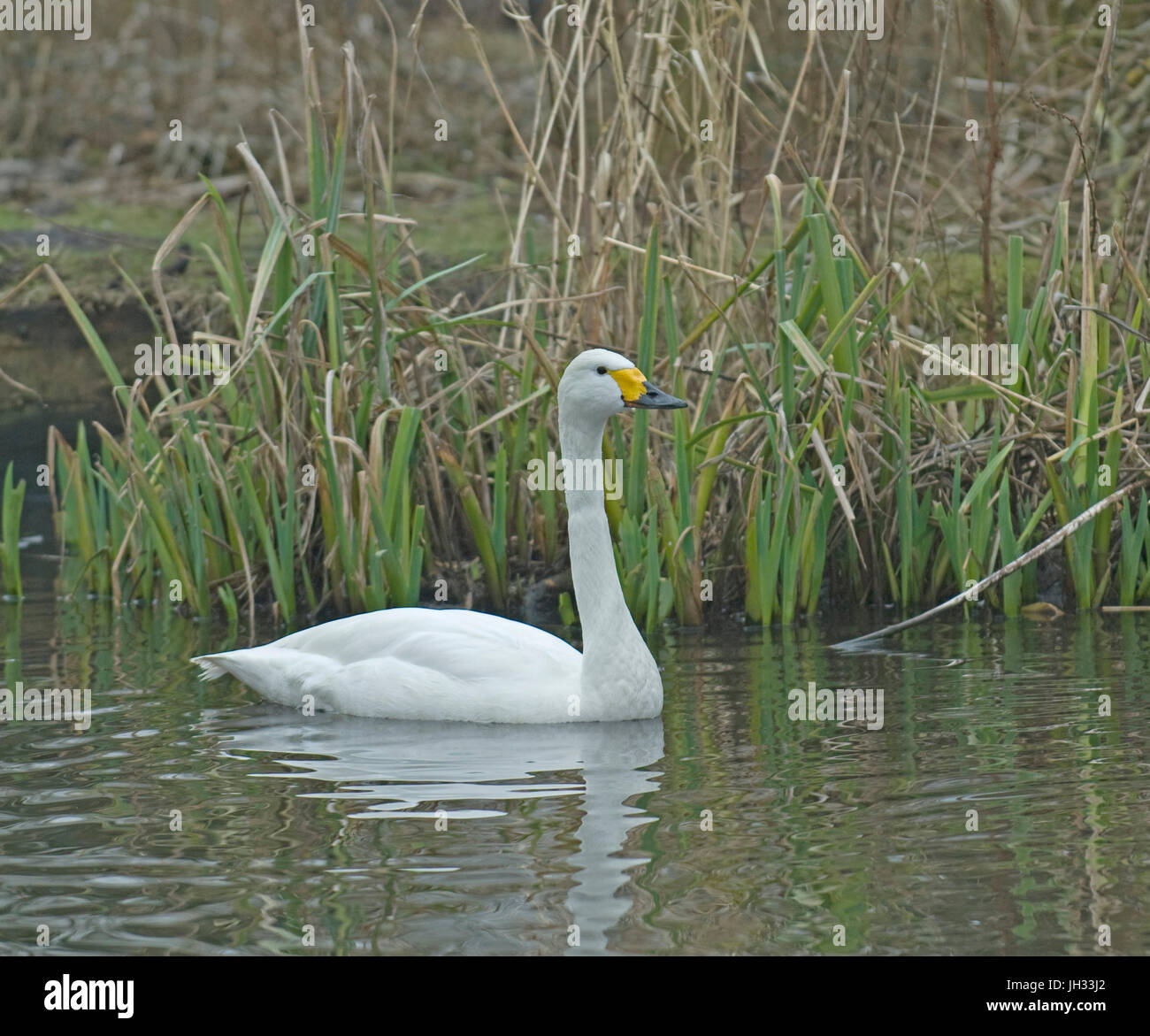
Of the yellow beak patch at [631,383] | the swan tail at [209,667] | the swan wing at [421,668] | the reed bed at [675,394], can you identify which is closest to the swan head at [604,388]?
the yellow beak patch at [631,383]

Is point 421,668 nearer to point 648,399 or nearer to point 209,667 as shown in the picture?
point 209,667

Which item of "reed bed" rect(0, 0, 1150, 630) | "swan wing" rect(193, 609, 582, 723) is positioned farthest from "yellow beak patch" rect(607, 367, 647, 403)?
"reed bed" rect(0, 0, 1150, 630)

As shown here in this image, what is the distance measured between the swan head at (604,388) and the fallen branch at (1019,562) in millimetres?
1232

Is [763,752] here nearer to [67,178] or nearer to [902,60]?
[902,60]

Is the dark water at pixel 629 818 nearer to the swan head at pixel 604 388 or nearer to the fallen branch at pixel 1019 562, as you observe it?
the fallen branch at pixel 1019 562

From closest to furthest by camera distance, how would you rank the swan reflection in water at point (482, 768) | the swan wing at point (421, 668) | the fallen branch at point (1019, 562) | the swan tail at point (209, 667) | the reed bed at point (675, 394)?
1. the swan reflection in water at point (482, 768)
2. the swan wing at point (421, 668)
3. the fallen branch at point (1019, 562)
4. the swan tail at point (209, 667)
5. the reed bed at point (675, 394)

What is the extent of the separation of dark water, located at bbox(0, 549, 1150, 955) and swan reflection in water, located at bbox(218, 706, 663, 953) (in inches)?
0.6

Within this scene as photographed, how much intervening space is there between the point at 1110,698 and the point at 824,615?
6.17 ft

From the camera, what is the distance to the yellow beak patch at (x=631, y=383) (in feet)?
19.4

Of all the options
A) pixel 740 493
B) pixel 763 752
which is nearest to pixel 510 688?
pixel 763 752

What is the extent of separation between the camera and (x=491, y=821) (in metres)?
4.69

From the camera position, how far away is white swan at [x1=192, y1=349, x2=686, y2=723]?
19.4 ft

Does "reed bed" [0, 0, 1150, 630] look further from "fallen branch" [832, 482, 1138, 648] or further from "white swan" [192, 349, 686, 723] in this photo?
"white swan" [192, 349, 686, 723]

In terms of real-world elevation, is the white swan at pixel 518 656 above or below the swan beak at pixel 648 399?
below
